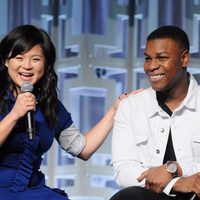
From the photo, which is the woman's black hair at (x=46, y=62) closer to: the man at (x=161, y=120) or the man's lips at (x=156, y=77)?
the man at (x=161, y=120)

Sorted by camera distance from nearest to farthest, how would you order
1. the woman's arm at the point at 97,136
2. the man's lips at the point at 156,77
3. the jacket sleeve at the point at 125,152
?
the jacket sleeve at the point at 125,152
the man's lips at the point at 156,77
the woman's arm at the point at 97,136

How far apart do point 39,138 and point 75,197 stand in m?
1.04

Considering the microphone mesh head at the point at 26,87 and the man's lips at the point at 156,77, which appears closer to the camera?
the microphone mesh head at the point at 26,87

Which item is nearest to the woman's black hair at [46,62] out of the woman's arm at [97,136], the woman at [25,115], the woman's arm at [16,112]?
the woman at [25,115]

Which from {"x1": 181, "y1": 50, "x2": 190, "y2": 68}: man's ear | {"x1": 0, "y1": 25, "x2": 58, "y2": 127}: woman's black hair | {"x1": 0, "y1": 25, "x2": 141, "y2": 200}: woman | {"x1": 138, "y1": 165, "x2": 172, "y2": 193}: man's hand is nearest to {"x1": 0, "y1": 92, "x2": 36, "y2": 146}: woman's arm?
{"x1": 0, "y1": 25, "x2": 141, "y2": 200}: woman

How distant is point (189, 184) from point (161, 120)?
0.35 meters

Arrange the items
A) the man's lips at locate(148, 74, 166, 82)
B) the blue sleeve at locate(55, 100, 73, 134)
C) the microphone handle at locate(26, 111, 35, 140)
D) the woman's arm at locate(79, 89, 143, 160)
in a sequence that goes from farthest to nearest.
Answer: the woman's arm at locate(79, 89, 143, 160)
the blue sleeve at locate(55, 100, 73, 134)
the man's lips at locate(148, 74, 166, 82)
the microphone handle at locate(26, 111, 35, 140)

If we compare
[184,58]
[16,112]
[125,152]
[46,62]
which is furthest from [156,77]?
[16,112]

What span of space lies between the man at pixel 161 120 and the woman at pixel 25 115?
0.87 ft

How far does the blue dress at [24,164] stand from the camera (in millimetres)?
2076

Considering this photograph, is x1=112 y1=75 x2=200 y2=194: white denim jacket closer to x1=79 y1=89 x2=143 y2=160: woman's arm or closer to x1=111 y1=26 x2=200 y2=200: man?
x1=111 y1=26 x2=200 y2=200: man

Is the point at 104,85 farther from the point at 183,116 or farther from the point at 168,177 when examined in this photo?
the point at 168,177

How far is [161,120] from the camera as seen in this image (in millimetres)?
2141

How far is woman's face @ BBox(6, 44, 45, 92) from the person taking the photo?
2.14m
